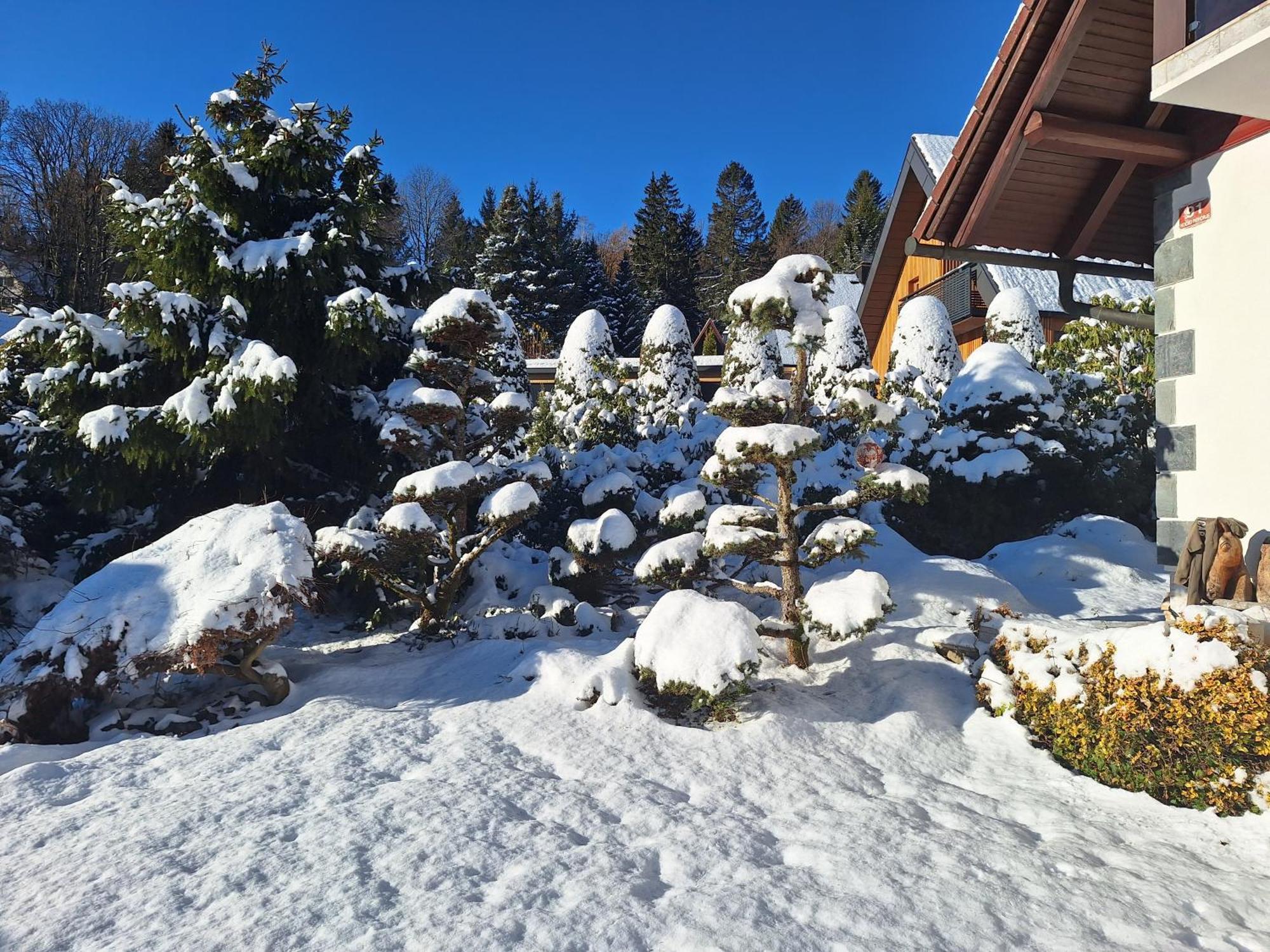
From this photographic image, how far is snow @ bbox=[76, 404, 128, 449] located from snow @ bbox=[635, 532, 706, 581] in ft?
15.8

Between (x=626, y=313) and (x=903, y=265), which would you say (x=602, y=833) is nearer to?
(x=903, y=265)

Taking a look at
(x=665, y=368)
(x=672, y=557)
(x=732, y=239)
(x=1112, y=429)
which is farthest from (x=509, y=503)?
(x=732, y=239)

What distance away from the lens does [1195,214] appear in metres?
5.55

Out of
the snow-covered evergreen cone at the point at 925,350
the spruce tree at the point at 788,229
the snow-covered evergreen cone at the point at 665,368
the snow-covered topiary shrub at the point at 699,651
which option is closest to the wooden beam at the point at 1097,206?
the snow-covered topiary shrub at the point at 699,651

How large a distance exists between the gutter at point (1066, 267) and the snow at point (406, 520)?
4.78 m

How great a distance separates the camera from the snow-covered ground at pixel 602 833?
9.29 ft

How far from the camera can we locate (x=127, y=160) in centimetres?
2528

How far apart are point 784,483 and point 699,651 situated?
1.71 meters

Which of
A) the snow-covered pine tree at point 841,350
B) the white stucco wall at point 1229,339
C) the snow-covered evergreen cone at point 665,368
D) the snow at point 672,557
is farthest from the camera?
the snow-covered evergreen cone at point 665,368

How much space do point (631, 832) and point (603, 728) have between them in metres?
1.29

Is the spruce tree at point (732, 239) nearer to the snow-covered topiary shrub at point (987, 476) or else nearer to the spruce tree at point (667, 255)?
the spruce tree at point (667, 255)

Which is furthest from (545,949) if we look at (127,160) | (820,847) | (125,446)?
(127,160)

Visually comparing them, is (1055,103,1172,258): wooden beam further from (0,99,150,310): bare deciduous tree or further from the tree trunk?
(0,99,150,310): bare deciduous tree

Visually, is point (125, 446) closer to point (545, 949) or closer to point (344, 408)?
point (344, 408)
